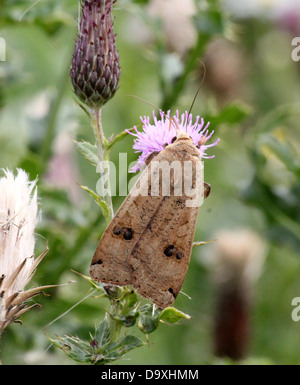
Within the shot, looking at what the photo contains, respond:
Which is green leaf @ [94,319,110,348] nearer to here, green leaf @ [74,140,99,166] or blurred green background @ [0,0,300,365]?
blurred green background @ [0,0,300,365]

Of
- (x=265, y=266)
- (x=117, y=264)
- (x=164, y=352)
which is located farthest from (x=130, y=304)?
(x=265, y=266)

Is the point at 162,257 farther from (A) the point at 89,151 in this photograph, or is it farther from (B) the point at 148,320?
(A) the point at 89,151

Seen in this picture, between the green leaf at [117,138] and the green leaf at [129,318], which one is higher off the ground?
the green leaf at [117,138]

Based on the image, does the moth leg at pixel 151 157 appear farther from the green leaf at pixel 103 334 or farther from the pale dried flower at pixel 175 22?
the pale dried flower at pixel 175 22
